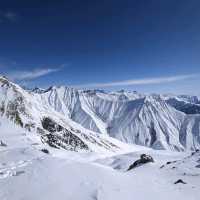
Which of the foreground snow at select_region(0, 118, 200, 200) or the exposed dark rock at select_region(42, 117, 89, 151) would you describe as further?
the exposed dark rock at select_region(42, 117, 89, 151)

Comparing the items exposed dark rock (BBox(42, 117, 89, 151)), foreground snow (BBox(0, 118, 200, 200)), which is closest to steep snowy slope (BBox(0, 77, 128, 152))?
exposed dark rock (BBox(42, 117, 89, 151))

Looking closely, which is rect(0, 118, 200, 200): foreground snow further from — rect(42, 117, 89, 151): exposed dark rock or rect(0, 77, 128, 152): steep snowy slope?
rect(0, 77, 128, 152): steep snowy slope

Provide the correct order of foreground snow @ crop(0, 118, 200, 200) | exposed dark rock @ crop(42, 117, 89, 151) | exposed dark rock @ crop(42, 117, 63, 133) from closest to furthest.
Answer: foreground snow @ crop(0, 118, 200, 200) < exposed dark rock @ crop(42, 117, 89, 151) < exposed dark rock @ crop(42, 117, 63, 133)

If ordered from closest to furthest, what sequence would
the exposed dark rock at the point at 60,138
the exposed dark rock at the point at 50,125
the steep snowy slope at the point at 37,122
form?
the exposed dark rock at the point at 60,138
the steep snowy slope at the point at 37,122
the exposed dark rock at the point at 50,125

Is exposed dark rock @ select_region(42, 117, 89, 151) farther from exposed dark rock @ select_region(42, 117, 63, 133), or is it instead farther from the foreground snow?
the foreground snow

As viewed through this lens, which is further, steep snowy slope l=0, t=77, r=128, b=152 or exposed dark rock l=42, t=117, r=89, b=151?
steep snowy slope l=0, t=77, r=128, b=152

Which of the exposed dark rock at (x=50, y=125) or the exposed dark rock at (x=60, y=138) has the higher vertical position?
the exposed dark rock at (x=50, y=125)

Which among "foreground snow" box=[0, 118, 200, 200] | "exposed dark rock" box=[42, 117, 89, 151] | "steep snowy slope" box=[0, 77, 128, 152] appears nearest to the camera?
"foreground snow" box=[0, 118, 200, 200]

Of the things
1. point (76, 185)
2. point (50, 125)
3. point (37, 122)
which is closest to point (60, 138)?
point (50, 125)

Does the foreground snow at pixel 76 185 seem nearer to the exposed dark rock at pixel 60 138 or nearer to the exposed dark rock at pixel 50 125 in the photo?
the exposed dark rock at pixel 60 138

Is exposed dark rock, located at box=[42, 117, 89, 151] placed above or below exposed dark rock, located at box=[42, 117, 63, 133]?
below

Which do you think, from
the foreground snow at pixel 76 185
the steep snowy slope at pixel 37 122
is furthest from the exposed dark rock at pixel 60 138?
the foreground snow at pixel 76 185
